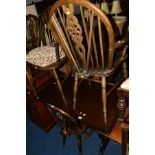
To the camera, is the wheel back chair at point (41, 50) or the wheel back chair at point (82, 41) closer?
the wheel back chair at point (82, 41)

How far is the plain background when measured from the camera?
1.82 feet

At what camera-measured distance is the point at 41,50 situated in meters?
1.88

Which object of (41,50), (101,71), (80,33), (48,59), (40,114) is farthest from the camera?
(40,114)

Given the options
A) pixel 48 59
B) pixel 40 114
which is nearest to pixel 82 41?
pixel 48 59

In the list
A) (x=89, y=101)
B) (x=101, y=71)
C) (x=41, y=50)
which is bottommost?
(x=89, y=101)
